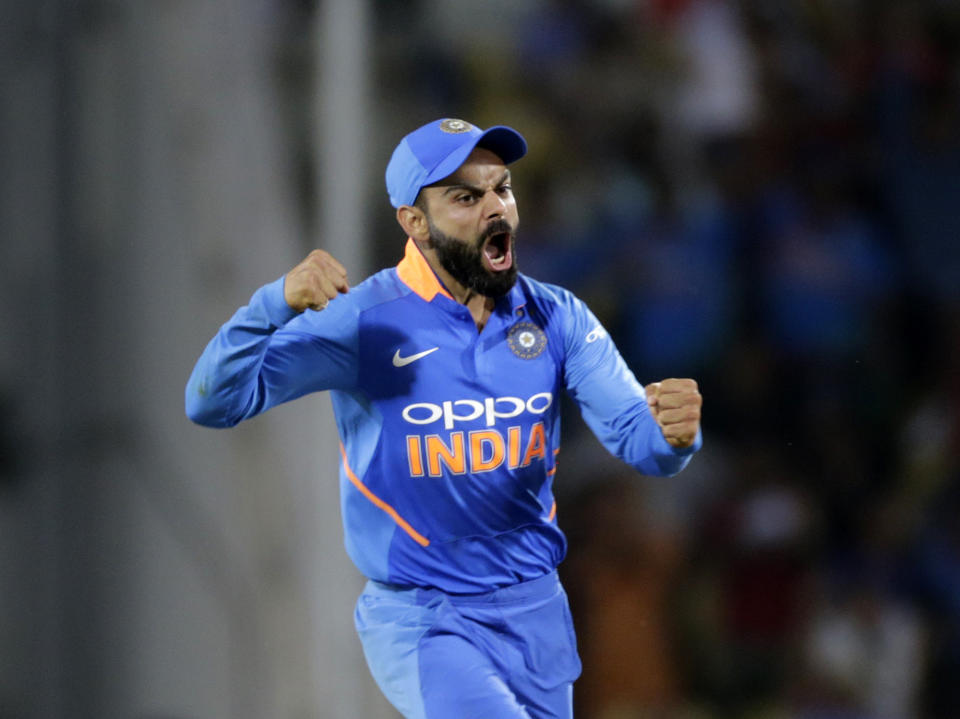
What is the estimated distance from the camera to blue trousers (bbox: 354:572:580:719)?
2.85 meters

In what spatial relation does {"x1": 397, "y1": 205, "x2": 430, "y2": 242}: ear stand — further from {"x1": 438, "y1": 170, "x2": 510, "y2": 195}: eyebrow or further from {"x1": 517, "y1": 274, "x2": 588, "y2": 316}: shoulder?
{"x1": 517, "y1": 274, "x2": 588, "y2": 316}: shoulder

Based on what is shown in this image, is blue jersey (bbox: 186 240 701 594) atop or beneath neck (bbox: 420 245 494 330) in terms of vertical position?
beneath

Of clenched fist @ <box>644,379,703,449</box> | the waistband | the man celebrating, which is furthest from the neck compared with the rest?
the waistband

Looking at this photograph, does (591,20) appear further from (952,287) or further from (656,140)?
(952,287)

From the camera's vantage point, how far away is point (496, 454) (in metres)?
3.05

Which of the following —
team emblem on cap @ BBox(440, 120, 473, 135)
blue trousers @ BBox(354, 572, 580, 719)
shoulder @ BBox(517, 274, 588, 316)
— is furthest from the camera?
shoulder @ BBox(517, 274, 588, 316)

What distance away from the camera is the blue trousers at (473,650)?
2848 mm

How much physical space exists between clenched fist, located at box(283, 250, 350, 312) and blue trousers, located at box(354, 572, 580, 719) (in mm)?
804

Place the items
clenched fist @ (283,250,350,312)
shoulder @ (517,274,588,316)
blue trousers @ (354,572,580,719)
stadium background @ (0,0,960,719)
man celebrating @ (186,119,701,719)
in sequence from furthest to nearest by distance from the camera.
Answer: stadium background @ (0,0,960,719) → shoulder @ (517,274,588,316) → man celebrating @ (186,119,701,719) → blue trousers @ (354,572,580,719) → clenched fist @ (283,250,350,312)

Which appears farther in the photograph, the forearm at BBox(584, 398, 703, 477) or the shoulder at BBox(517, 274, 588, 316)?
the shoulder at BBox(517, 274, 588, 316)

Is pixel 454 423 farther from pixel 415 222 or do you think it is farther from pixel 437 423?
pixel 415 222

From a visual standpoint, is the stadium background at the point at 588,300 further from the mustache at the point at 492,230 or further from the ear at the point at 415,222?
the mustache at the point at 492,230

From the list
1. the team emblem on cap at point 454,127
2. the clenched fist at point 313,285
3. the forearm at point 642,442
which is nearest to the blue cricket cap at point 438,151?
the team emblem on cap at point 454,127

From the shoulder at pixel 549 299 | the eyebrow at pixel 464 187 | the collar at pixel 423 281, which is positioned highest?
the eyebrow at pixel 464 187
